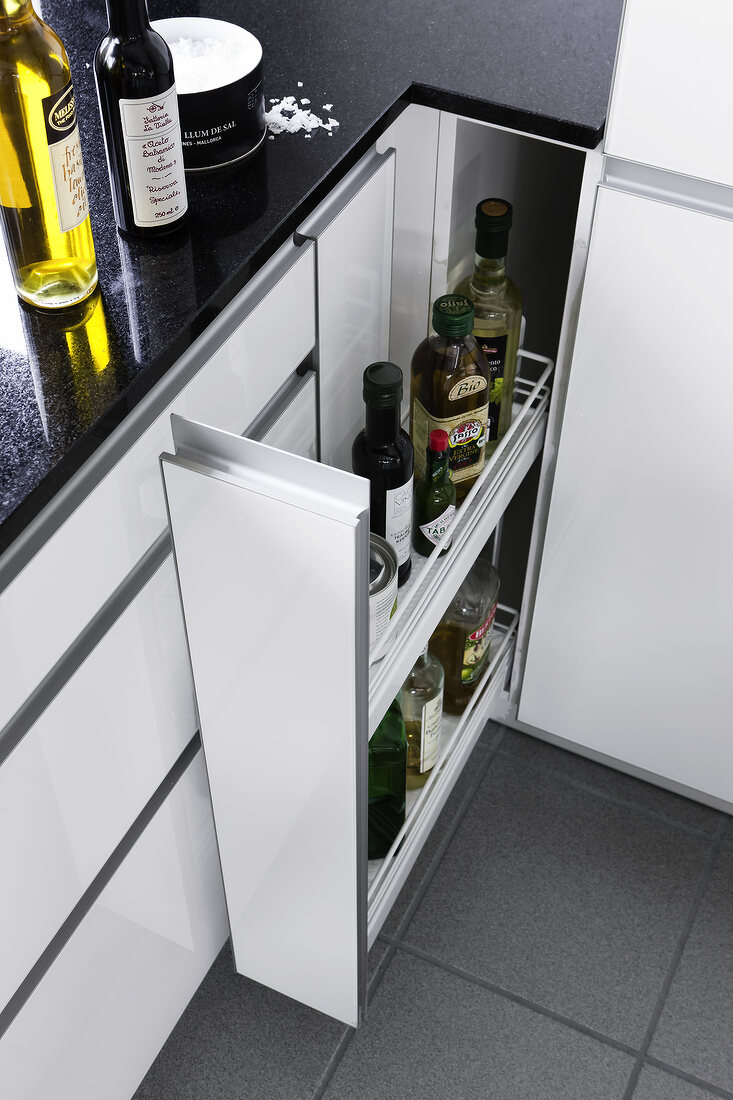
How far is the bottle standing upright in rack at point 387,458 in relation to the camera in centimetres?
108

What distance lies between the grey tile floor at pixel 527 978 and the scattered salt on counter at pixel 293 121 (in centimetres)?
106

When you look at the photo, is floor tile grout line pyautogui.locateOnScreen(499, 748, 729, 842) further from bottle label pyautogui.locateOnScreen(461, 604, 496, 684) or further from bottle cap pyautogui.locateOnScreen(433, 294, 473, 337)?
bottle cap pyautogui.locateOnScreen(433, 294, 473, 337)

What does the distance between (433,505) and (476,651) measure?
371 millimetres

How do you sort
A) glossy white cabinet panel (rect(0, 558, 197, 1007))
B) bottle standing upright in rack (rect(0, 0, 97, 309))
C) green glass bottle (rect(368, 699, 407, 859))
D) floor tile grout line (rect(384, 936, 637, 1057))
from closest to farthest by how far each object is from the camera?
1. bottle standing upright in rack (rect(0, 0, 97, 309))
2. glossy white cabinet panel (rect(0, 558, 197, 1007))
3. green glass bottle (rect(368, 699, 407, 859))
4. floor tile grout line (rect(384, 936, 637, 1057))

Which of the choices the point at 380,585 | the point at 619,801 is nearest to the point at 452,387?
the point at 380,585

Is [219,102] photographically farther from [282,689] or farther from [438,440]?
[282,689]

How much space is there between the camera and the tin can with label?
115cm

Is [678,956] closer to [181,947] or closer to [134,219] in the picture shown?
[181,947]

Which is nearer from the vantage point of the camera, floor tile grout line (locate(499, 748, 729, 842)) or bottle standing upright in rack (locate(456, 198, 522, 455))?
bottle standing upright in rack (locate(456, 198, 522, 455))

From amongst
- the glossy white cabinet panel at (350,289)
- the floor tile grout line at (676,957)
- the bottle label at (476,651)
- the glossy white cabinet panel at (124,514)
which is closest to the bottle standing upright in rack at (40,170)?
the glossy white cabinet panel at (124,514)

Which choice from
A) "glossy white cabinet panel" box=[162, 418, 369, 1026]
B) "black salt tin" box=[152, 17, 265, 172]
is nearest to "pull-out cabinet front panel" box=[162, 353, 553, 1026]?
"glossy white cabinet panel" box=[162, 418, 369, 1026]

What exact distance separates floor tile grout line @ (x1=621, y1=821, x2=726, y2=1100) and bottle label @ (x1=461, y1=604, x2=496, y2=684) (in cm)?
46

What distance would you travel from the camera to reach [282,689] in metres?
1.05

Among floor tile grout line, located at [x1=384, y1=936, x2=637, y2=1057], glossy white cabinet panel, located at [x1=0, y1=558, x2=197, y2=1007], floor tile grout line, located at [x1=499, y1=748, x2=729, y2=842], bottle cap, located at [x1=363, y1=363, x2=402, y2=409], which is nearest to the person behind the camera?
glossy white cabinet panel, located at [x1=0, y1=558, x2=197, y2=1007]
